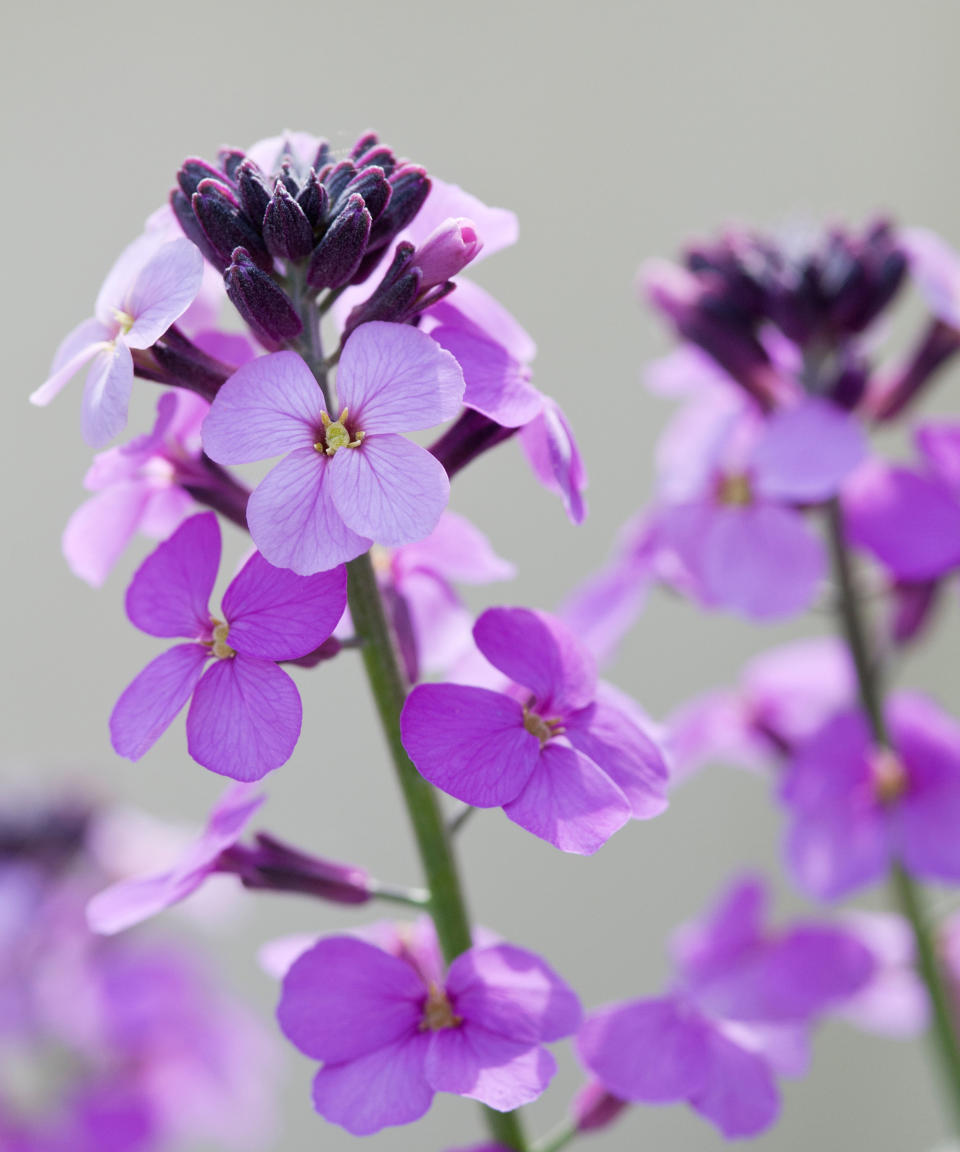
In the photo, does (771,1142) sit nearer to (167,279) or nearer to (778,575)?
(778,575)

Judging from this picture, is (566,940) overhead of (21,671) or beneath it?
beneath

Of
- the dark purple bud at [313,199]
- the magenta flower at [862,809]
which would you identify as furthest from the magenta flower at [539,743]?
the magenta flower at [862,809]

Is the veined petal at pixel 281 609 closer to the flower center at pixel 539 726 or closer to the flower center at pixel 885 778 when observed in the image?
the flower center at pixel 539 726

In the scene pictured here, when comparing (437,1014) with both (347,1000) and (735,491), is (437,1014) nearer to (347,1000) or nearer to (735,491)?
(347,1000)

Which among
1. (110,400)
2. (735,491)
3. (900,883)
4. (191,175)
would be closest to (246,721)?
(110,400)

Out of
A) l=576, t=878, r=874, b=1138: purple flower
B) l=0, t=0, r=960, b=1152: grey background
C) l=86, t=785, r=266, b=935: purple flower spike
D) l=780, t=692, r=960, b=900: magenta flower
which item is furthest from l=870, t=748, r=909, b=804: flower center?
l=0, t=0, r=960, b=1152: grey background

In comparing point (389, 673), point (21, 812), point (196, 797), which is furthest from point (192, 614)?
point (196, 797)

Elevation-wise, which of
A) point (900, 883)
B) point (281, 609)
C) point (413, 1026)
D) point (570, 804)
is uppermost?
point (281, 609)
